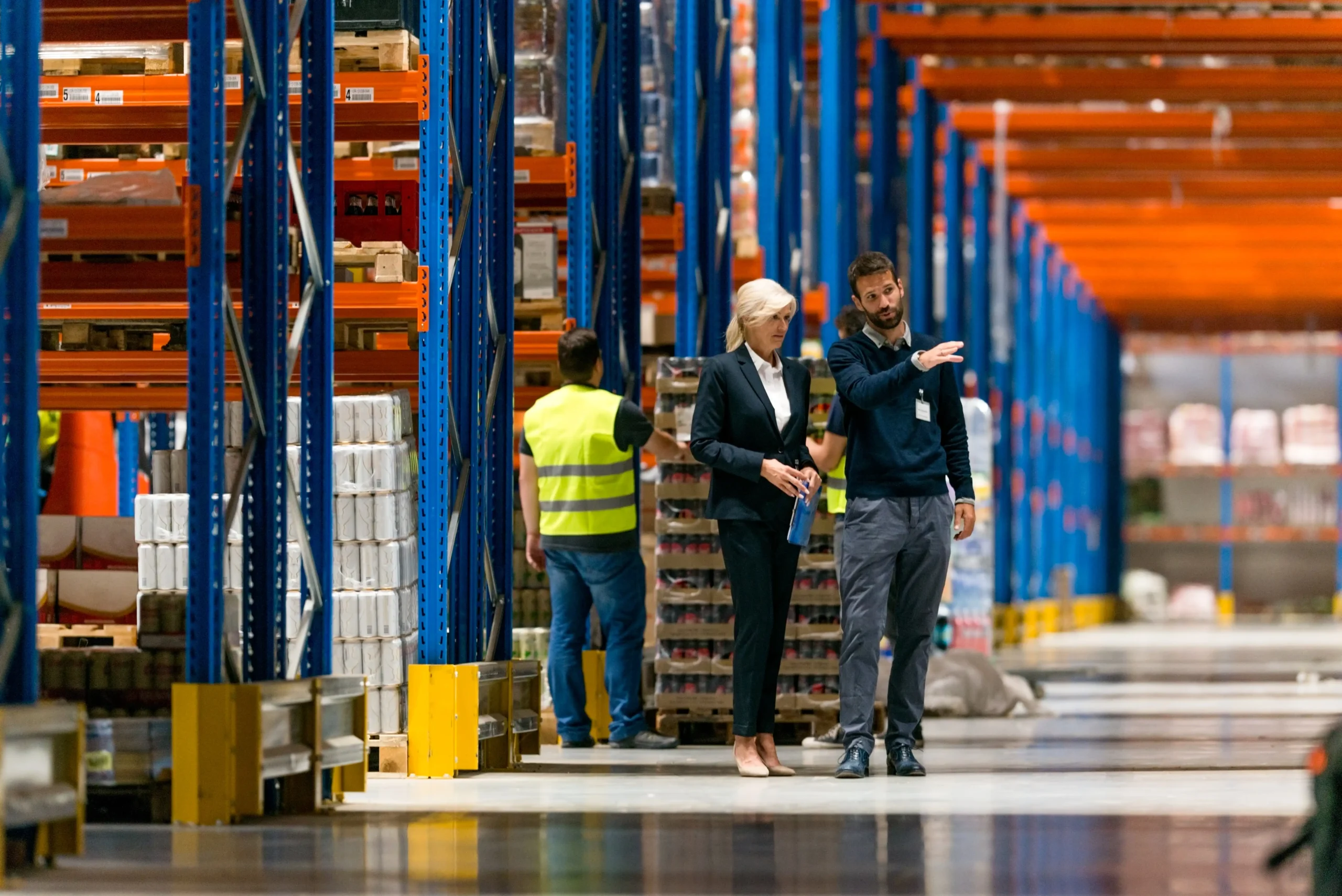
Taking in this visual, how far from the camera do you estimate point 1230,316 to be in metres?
39.8

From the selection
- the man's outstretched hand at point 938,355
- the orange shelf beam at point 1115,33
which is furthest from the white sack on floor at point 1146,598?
the man's outstretched hand at point 938,355

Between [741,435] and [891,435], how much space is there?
0.58 metres

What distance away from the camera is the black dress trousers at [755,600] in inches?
324

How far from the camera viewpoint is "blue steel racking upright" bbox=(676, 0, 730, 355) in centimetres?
1318

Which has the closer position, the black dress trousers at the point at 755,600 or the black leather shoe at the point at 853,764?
the black leather shoe at the point at 853,764

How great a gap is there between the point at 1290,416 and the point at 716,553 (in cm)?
2896

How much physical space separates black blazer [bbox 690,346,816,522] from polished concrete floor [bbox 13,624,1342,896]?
1.01 metres

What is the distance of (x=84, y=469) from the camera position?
1416 centimetres

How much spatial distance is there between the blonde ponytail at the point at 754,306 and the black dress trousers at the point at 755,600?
2.36ft

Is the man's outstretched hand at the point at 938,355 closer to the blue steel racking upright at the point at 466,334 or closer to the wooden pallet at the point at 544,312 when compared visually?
the blue steel racking upright at the point at 466,334

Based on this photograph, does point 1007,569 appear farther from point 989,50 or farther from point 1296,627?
point 1296,627

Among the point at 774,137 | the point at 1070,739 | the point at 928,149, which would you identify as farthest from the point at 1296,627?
the point at 1070,739

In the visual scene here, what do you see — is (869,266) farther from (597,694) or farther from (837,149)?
(837,149)

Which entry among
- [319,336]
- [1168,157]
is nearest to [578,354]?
[319,336]
